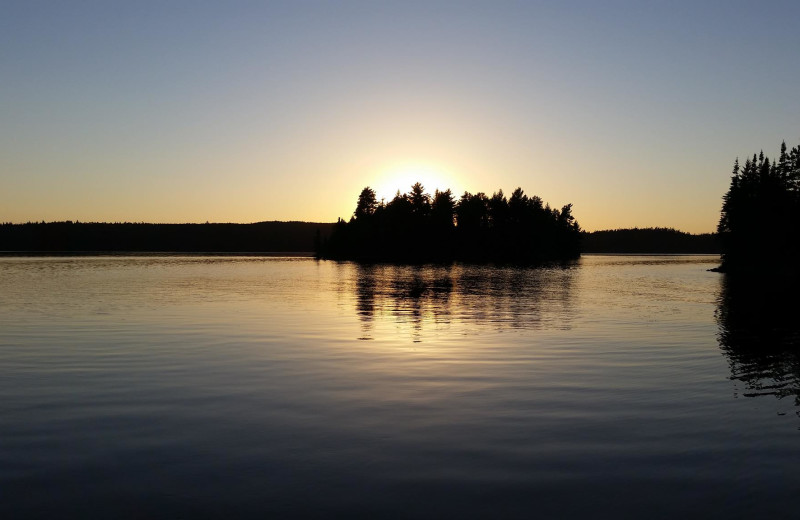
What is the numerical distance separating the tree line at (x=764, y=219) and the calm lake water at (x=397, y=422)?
8623cm

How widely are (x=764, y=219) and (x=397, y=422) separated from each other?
114456mm

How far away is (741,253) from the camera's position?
120438 mm

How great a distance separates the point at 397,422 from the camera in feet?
43.6

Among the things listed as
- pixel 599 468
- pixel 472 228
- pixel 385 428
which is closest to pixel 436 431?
pixel 385 428

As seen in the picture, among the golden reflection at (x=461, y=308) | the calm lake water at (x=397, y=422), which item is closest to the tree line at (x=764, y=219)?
the golden reflection at (x=461, y=308)

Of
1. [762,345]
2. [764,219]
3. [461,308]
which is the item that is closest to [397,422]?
[762,345]

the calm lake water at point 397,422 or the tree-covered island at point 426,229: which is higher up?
the tree-covered island at point 426,229

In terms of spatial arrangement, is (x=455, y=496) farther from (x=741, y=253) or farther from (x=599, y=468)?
(x=741, y=253)

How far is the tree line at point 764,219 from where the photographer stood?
10350 centimetres

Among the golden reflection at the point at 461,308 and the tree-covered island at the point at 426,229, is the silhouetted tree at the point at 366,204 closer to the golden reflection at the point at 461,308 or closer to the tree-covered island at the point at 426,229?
the tree-covered island at the point at 426,229

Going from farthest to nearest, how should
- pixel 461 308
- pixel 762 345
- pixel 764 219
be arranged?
1. pixel 764 219
2. pixel 461 308
3. pixel 762 345

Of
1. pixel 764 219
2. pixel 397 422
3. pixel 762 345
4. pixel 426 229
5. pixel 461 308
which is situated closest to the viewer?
pixel 397 422

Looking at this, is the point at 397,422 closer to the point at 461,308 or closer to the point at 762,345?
the point at 762,345

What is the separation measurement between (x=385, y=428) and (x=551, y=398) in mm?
5016
